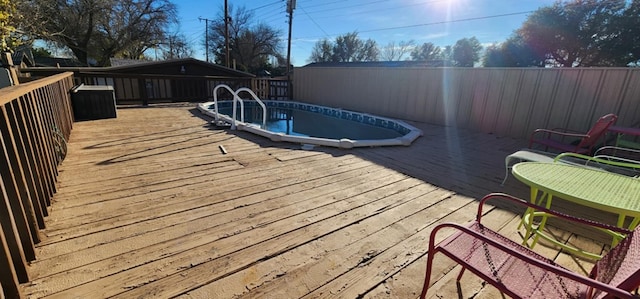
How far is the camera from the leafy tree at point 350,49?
31702 mm

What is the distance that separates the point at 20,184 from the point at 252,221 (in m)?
1.33

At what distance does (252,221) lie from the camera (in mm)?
2055

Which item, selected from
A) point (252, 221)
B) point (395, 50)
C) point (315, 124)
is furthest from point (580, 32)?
point (252, 221)

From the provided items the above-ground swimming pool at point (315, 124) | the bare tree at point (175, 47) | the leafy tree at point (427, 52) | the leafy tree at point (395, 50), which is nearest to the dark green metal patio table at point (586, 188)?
the above-ground swimming pool at point (315, 124)

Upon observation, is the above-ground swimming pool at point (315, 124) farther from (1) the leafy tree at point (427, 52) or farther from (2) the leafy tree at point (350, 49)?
(1) the leafy tree at point (427, 52)

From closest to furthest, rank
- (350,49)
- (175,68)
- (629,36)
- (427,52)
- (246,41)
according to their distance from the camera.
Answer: (175,68) < (629,36) < (246,41) < (427,52) < (350,49)

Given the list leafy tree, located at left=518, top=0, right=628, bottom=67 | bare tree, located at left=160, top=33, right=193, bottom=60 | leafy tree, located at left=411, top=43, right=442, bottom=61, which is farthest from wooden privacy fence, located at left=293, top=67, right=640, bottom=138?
leafy tree, located at left=411, top=43, right=442, bottom=61

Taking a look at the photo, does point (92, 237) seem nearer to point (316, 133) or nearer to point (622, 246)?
point (622, 246)

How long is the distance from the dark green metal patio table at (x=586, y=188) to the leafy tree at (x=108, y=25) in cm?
2108

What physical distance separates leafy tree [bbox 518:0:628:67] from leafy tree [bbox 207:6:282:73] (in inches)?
867

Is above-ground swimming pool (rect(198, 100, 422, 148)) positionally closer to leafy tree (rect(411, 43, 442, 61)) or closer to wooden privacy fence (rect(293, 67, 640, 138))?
wooden privacy fence (rect(293, 67, 640, 138))

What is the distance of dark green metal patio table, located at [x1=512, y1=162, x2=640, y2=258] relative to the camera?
1.40 m

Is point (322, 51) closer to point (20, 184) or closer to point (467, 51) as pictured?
point (467, 51)

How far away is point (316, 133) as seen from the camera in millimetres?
7562
